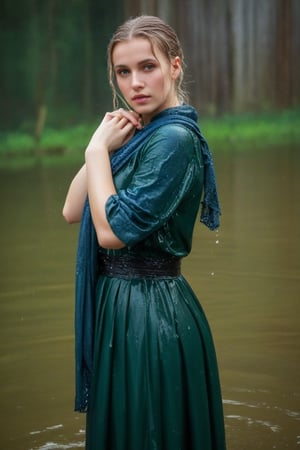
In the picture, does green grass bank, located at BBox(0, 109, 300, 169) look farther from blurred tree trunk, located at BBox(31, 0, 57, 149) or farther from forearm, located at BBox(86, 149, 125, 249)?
forearm, located at BBox(86, 149, 125, 249)

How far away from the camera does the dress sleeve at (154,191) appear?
208 centimetres

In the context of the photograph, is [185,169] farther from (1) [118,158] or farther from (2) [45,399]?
(2) [45,399]

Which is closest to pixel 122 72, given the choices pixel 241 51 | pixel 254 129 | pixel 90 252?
pixel 90 252

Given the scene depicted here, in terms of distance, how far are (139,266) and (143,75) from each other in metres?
0.42

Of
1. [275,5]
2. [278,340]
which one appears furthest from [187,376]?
[275,5]

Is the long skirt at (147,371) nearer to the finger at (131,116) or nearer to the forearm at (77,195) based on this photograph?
the forearm at (77,195)

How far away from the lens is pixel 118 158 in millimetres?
2223

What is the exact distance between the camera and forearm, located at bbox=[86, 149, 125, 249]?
6.91ft

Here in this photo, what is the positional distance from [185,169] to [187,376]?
1.52 ft

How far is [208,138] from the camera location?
396 inches

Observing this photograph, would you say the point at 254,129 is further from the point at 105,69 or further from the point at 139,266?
the point at 139,266

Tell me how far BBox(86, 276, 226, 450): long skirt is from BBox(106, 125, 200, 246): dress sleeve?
0.60ft

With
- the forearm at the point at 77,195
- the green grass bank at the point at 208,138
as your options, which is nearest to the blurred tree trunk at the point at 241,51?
the green grass bank at the point at 208,138

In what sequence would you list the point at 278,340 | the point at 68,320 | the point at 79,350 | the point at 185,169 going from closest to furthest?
the point at 185,169
the point at 79,350
the point at 278,340
the point at 68,320
